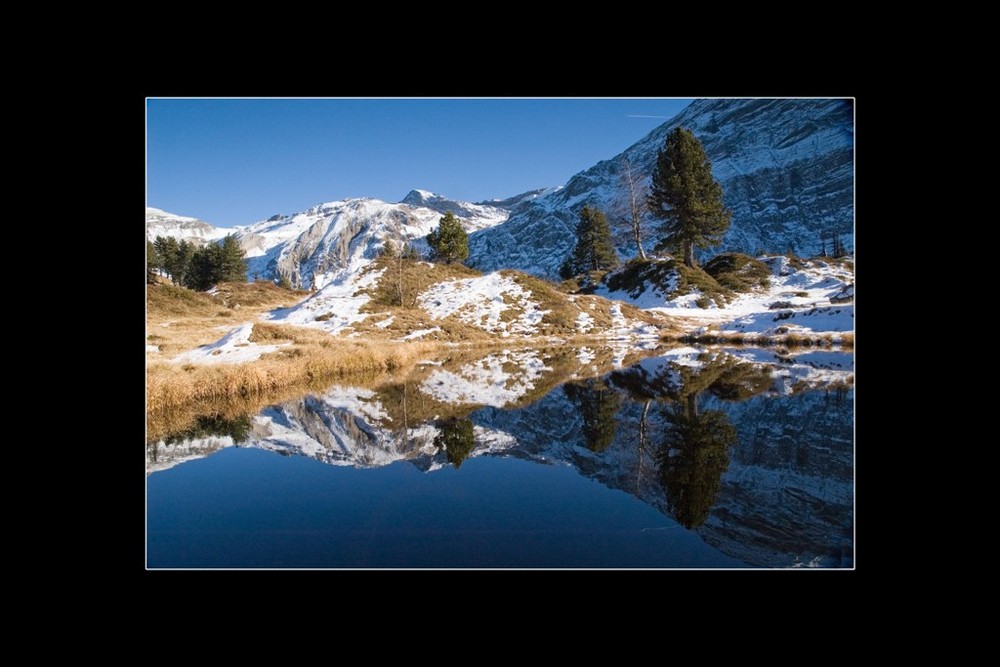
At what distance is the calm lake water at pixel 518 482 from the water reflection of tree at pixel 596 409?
71mm

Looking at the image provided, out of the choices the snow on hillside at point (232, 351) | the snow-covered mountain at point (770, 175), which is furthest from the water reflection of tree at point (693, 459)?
the snow-covered mountain at point (770, 175)

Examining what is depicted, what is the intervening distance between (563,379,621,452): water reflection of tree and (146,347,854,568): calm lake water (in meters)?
0.07

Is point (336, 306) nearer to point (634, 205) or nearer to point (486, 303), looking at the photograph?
point (486, 303)

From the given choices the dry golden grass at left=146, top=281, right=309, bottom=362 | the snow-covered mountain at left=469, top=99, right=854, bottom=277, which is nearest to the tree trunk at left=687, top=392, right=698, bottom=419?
the dry golden grass at left=146, top=281, right=309, bottom=362

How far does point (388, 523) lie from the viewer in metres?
5.88

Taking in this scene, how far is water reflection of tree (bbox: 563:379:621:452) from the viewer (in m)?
8.84

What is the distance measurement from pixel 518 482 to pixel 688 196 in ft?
147

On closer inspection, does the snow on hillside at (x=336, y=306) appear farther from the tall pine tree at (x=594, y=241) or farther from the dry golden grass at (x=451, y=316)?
the tall pine tree at (x=594, y=241)

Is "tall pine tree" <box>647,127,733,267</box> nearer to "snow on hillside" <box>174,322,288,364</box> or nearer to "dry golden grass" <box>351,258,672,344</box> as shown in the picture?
"dry golden grass" <box>351,258,672,344</box>

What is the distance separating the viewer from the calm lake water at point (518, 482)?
5.20 metres
